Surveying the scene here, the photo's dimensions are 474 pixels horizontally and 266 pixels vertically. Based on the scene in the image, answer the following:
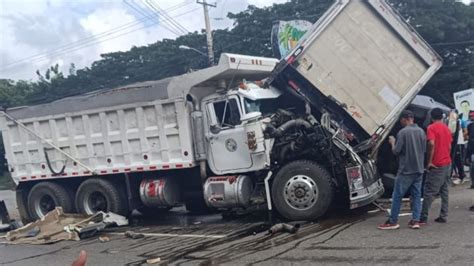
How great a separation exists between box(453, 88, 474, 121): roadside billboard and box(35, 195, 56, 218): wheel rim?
10.9m

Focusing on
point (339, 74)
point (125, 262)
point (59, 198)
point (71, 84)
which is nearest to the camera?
point (125, 262)

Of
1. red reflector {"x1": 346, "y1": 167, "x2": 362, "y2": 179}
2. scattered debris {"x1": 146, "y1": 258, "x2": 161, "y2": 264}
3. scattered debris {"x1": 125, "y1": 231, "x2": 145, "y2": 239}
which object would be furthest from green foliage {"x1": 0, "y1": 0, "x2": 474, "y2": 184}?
scattered debris {"x1": 146, "y1": 258, "x2": 161, "y2": 264}

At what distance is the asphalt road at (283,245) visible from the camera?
6262 millimetres

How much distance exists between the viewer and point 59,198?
1153cm

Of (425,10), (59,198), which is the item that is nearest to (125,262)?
Result: (59,198)

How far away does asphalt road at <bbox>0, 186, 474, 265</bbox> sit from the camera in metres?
6.26

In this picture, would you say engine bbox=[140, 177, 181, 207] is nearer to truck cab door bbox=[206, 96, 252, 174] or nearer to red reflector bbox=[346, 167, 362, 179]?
truck cab door bbox=[206, 96, 252, 174]

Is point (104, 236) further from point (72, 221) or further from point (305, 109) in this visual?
point (305, 109)

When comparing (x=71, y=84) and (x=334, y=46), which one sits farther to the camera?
(x=71, y=84)

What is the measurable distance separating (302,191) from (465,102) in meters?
8.43

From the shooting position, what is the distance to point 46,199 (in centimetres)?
1203

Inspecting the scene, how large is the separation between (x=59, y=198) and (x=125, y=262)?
4.92 meters

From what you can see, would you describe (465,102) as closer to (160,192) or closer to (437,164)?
(437,164)

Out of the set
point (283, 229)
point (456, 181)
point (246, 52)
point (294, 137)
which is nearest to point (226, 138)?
point (294, 137)
